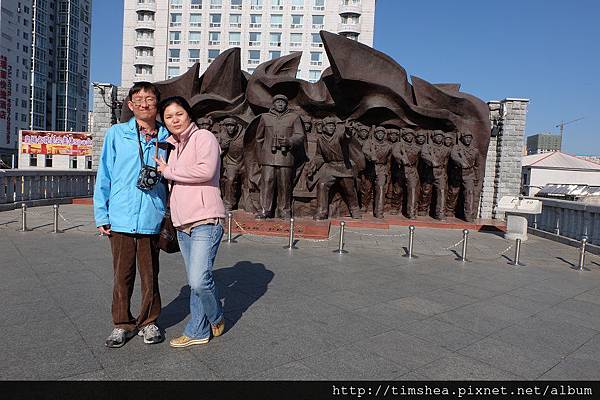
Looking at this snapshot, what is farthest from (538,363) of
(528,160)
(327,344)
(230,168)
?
(528,160)

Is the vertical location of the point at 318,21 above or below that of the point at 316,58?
above

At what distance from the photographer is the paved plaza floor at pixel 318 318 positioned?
3164mm

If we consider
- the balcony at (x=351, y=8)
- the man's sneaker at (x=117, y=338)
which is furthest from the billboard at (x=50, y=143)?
the balcony at (x=351, y=8)

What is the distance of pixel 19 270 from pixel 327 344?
14.6 ft

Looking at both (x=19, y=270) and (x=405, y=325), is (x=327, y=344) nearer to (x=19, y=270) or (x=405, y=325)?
(x=405, y=325)

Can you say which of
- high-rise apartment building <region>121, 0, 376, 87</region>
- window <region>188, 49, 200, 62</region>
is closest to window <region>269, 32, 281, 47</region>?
high-rise apartment building <region>121, 0, 376, 87</region>

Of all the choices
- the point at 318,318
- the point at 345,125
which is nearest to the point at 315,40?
the point at 345,125

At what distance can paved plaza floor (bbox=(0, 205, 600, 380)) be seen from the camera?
3164mm

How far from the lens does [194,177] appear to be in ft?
10.2

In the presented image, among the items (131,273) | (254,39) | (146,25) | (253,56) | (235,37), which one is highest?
(146,25)

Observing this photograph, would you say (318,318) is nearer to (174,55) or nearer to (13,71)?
(174,55)

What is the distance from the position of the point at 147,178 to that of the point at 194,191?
0.37m

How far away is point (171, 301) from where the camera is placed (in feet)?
15.3

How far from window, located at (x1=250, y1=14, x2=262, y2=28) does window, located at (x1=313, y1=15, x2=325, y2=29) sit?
268 inches
